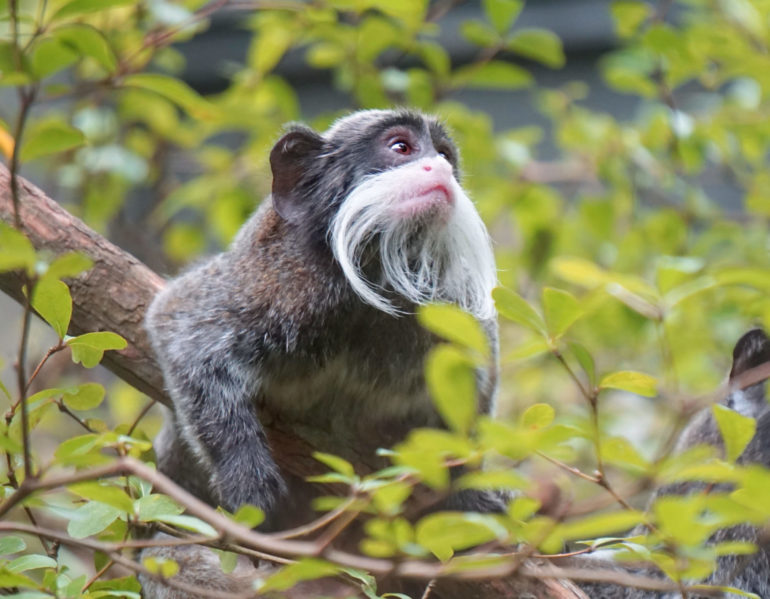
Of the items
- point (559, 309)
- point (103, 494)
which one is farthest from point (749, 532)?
point (103, 494)

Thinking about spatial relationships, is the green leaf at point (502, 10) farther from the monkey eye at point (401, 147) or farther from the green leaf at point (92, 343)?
the green leaf at point (92, 343)

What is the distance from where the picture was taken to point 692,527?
1126mm

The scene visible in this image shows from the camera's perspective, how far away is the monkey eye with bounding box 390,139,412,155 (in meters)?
2.57

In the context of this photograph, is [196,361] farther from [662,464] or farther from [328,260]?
[662,464]

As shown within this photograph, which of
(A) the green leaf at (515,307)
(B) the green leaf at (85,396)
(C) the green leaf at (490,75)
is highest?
(A) the green leaf at (515,307)

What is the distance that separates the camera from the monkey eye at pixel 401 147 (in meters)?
2.57

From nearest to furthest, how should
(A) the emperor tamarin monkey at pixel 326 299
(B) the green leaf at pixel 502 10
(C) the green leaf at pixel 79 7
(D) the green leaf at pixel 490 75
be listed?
(C) the green leaf at pixel 79 7 < (A) the emperor tamarin monkey at pixel 326 299 < (B) the green leaf at pixel 502 10 < (D) the green leaf at pixel 490 75

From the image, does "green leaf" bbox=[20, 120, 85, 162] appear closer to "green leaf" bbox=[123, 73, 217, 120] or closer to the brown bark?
"green leaf" bbox=[123, 73, 217, 120]

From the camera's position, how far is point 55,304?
1.71 metres

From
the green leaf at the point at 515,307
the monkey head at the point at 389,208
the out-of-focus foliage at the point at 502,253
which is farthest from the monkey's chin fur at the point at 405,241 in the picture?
the green leaf at the point at 515,307

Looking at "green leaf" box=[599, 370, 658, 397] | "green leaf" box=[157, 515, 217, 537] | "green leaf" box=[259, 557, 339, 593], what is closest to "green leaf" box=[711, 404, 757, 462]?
"green leaf" box=[599, 370, 658, 397]

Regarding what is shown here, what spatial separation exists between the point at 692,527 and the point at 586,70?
21.1 ft

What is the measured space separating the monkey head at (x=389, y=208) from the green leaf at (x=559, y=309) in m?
0.83

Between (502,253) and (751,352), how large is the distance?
205cm
